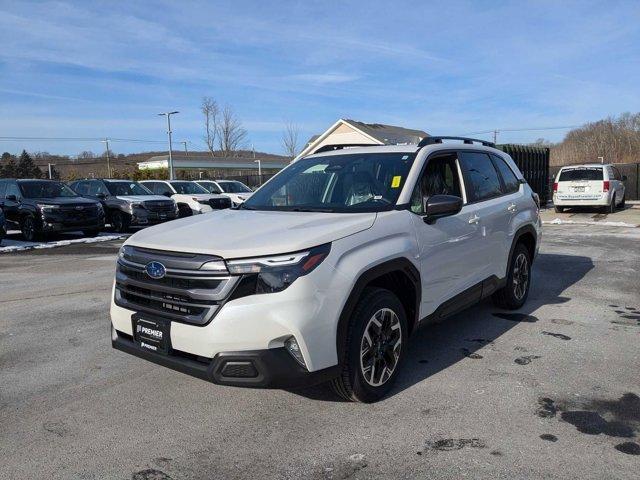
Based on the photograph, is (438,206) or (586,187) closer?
(438,206)

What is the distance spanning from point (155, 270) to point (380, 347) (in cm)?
156

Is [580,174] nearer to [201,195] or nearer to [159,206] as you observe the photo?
[201,195]

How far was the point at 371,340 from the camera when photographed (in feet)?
11.8

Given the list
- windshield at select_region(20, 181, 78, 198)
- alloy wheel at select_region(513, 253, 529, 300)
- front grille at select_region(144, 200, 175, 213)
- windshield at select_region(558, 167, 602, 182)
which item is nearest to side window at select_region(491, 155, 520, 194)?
alloy wheel at select_region(513, 253, 529, 300)

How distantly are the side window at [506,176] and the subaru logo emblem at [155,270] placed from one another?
3.84 metres

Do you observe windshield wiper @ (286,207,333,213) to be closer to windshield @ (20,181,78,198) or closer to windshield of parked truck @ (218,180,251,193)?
windshield @ (20,181,78,198)

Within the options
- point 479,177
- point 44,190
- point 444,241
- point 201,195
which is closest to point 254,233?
point 444,241

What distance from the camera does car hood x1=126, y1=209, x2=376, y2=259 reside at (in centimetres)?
317

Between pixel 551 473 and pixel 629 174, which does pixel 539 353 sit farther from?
pixel 629 174

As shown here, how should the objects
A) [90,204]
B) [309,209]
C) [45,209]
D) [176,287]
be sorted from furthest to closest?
[90,204]
[45,209]
[309,209]
[176,287]

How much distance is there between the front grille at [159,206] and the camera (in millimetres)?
16688

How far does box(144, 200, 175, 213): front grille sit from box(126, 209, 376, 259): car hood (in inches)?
519

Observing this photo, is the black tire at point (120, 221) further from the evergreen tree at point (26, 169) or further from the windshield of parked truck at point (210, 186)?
the evergreen tree at point (26, 169)

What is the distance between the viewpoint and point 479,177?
526cm
